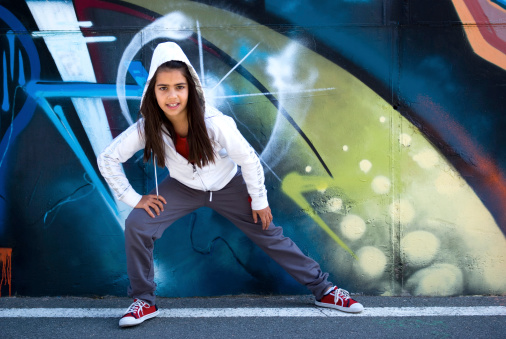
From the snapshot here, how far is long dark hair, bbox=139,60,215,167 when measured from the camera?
282 centimetres

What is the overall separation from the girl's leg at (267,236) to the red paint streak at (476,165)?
1224mm

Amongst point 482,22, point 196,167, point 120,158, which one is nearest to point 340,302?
point 196,167

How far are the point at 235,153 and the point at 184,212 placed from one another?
0.53 metres

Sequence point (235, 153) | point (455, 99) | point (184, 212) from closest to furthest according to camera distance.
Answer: point (235, 153), point (184, 212), point (455, 99)

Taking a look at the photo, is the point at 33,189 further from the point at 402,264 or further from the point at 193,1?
the point at 402,264

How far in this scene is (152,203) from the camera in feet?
9.70

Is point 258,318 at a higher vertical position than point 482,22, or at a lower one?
lower

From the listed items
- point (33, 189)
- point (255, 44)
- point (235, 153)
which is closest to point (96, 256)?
point (33, 189)

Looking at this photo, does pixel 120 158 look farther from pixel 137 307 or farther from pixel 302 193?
pixel 302 193

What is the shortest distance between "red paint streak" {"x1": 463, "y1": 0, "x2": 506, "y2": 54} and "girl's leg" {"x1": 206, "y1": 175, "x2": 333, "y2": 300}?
6.12ft

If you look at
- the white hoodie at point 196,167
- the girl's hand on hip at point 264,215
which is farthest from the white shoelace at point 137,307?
the girl's hand on hip at point 264,215

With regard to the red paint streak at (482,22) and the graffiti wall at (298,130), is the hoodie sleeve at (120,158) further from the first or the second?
the red paint streak at (482,22)

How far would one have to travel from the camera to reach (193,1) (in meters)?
3.36

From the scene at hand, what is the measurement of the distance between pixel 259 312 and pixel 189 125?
1222mm
